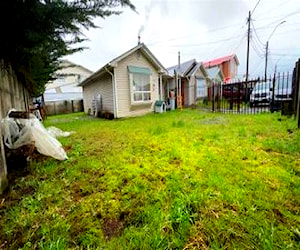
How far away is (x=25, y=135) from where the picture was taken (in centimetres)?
266

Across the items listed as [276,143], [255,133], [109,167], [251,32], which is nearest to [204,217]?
[109,167]

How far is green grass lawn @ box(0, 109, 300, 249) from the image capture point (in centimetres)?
136

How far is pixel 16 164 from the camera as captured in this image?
282cm

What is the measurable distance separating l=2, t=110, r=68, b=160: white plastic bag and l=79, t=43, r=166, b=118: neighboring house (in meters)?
6.45

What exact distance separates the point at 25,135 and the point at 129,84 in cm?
738

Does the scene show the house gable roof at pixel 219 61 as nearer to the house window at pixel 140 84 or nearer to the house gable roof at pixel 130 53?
the house gable roof at pixel 130 53

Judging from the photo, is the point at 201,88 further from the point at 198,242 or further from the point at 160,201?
the point at 198,242

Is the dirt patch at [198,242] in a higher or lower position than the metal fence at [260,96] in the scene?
lower

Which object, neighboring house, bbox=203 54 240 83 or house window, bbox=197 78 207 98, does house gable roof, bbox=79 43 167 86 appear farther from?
neighboring house, bbox=203 54 240 83

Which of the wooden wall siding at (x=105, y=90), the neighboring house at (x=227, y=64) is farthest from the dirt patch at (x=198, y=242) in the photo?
the neighboring house at (x=227, y=64)

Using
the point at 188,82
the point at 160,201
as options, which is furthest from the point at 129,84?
the point at 160,201

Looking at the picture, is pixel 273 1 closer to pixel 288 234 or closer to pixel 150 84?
pixel 150 84

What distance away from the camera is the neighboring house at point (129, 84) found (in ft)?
30.4

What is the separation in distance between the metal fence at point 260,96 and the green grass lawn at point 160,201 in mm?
4746
